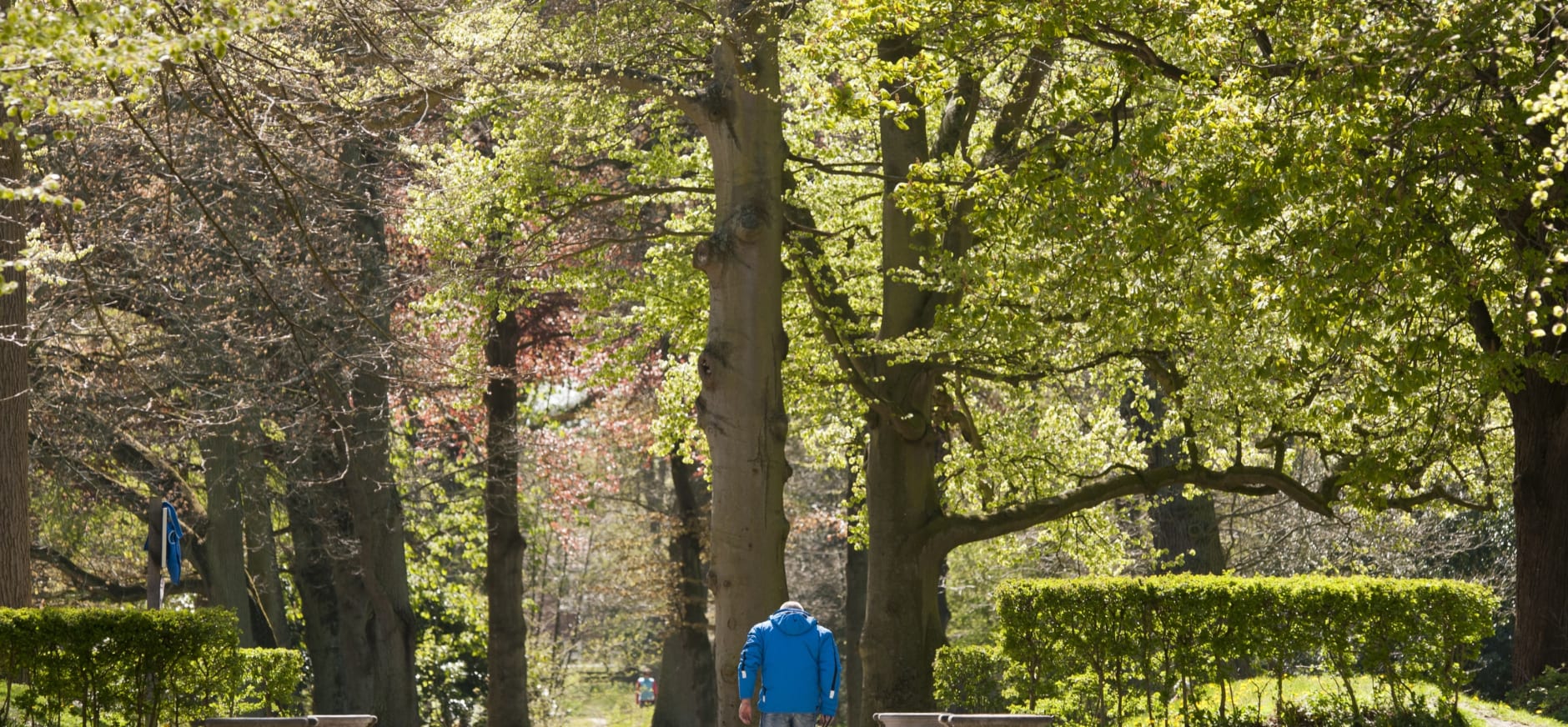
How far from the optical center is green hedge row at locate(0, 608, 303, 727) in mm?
11000

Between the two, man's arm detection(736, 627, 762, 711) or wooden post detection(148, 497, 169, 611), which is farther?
wooden post detection(148, 497, 169, 611)

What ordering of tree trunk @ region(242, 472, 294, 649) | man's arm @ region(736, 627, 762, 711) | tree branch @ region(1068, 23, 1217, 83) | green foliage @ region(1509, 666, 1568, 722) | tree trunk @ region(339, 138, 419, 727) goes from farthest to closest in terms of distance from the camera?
tree trunk @ region(242, 472, 294, 649) < tree trunk @ region(339, 138, 419, 727) < tree branch @ region(1068, 23, 1217, 83) < green foliage @ region(1509, 666, 1568, 722) < man's arm @ region(736, 627, 762, 711)

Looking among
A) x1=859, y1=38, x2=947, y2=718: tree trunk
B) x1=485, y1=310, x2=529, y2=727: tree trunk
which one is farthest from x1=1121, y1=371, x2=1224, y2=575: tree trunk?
x1=485, y1=310, x2=529, y2=727: tree trunk

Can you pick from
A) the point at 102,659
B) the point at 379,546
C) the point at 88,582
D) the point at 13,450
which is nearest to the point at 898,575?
the point at 379,546

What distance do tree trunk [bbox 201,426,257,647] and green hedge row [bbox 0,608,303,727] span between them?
22.5 ft

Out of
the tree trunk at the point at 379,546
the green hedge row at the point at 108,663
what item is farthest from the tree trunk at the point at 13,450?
the tree trunk at the point at 379,546

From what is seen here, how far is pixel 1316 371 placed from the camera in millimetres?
14945

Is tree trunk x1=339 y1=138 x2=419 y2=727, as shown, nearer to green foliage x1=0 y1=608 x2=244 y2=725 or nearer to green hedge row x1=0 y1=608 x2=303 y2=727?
green hedge row x1=0 y1=608 x2=303 y2=727

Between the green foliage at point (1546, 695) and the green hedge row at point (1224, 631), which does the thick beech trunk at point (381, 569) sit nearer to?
the green hedge row at point (1224, 631)

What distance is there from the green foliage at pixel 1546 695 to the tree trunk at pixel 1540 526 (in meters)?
0.37

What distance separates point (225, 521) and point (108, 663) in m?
7.94

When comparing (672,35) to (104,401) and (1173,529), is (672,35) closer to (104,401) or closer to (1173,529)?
(104,401)

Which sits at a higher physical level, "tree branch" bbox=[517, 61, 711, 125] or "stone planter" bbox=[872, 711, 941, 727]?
"tree branch" bbox=[517, 61, 711, 125]

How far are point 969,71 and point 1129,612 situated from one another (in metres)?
4.86
